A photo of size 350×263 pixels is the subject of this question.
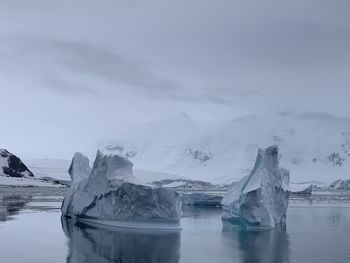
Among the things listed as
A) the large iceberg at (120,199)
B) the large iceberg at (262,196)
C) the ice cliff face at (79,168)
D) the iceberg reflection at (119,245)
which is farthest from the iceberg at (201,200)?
the iceberg reflection at (119,245)

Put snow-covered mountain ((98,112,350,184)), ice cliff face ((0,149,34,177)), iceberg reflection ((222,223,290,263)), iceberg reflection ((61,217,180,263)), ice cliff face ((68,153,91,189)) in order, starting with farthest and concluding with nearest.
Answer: snow-covered mountain ((98,112,350,184)), ice cliff face ((0,149,34,177)), ice cliff face ((68,153,91,189)), iceberg reflection ((222,223,290,263)), iceberg reflection ((61,217,180,263))

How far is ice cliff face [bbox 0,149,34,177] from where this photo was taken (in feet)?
219

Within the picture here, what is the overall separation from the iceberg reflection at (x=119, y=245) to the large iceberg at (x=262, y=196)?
4094 millimetres

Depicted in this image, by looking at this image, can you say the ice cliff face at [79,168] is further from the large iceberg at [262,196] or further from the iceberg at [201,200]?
the iceberg at [201,200]

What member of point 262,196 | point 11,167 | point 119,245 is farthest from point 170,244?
point 11,167

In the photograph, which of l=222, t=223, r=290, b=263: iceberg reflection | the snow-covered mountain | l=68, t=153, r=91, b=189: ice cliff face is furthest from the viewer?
the snow-covered mountain

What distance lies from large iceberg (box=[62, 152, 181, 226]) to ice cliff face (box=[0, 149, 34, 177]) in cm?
4717

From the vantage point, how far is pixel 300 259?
13727mm

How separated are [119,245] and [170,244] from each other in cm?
148

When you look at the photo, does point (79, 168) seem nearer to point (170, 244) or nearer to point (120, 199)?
point (120, 199)

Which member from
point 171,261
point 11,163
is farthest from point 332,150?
point 171,261

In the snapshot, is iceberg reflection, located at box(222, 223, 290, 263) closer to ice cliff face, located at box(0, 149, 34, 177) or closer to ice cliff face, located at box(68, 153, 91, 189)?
ice cliff face, located at box(68, 153, 91, 189)

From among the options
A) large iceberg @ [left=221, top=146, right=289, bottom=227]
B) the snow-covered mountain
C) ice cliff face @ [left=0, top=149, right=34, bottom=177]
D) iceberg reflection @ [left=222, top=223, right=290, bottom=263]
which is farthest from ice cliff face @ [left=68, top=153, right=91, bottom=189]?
the snow-covered mountain

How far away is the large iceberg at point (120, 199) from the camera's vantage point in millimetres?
18859
